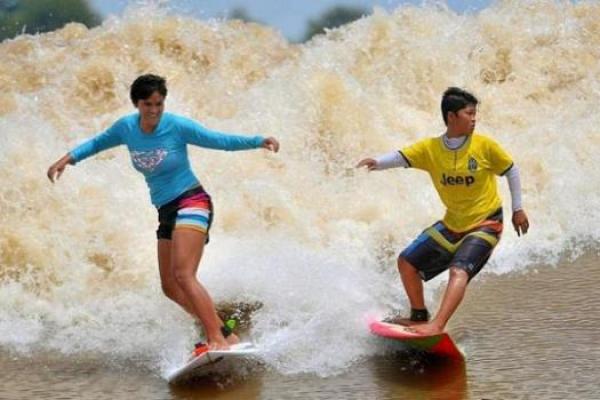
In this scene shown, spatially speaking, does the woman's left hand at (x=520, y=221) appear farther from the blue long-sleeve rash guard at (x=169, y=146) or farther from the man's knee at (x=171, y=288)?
the man's knee at (x=171, y=288)

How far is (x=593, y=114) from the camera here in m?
14.3

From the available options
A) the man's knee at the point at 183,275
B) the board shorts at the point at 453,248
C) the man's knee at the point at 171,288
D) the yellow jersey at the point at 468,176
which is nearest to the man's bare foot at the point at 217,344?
the man's knee at the point at 183,275

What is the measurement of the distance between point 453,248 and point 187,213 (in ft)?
4.76

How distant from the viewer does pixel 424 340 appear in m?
5.84

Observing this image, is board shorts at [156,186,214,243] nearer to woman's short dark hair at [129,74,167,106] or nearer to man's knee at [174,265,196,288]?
man's knee at [174,265,196,288]

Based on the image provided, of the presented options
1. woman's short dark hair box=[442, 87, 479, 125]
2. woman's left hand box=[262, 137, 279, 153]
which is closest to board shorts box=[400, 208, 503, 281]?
woman's short dark hair box=[442, 87, 479, 125]

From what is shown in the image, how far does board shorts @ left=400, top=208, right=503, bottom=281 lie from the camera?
595 cm

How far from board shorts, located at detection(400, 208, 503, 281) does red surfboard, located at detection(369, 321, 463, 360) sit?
36 cm

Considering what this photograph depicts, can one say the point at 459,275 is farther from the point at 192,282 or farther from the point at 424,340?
the point at 192,282

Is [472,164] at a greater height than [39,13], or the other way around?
[39,13]

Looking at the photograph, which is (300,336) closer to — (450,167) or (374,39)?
(450,167)

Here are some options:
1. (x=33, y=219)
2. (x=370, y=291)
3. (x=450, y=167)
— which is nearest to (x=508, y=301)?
(x=370, y=291)

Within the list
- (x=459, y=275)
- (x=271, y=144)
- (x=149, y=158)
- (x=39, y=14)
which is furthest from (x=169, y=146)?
(x=39, y=14)

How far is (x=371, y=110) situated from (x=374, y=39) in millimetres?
3492
